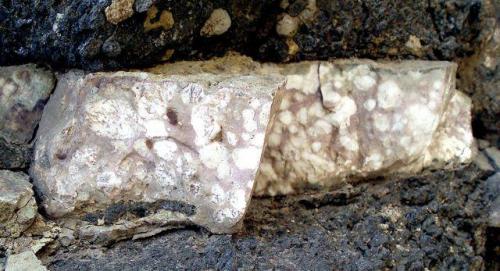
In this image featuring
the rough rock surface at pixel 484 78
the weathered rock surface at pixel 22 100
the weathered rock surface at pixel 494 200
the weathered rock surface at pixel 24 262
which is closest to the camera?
the weathered rock surface at pixel 24 262

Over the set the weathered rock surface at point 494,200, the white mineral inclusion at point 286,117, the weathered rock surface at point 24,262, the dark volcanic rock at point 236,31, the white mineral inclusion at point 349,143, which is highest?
the dark volcanic rock at point 236,31

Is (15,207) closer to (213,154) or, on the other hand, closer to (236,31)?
(213,154)

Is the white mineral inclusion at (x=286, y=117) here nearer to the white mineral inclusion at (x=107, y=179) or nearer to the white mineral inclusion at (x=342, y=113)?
the white mineral inclusion at (x=342, y=113)

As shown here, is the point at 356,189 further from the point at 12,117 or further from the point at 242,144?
the point at 12,117

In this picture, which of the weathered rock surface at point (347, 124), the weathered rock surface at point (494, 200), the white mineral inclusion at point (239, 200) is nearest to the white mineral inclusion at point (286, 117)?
the weathered rock surface at point (347, 124)

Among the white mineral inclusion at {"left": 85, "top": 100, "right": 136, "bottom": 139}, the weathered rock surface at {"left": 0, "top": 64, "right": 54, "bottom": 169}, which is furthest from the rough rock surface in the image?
the weathered rock surface at {"left": 0, "top": 64, "right": 54, "bottom": 169}

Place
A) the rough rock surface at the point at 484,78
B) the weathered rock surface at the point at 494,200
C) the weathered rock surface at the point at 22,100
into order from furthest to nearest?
the rough rock surface at the point at 484,78 → the weathered rock surface at the point at 494,200 → the weathered rock surface at the point at 22,100

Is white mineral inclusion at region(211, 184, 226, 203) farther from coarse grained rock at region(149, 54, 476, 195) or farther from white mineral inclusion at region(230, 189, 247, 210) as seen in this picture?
coarse grained rock at region(149, 54, 476, 195)

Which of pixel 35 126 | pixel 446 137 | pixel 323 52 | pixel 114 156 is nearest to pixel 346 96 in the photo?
pixel 323 52
